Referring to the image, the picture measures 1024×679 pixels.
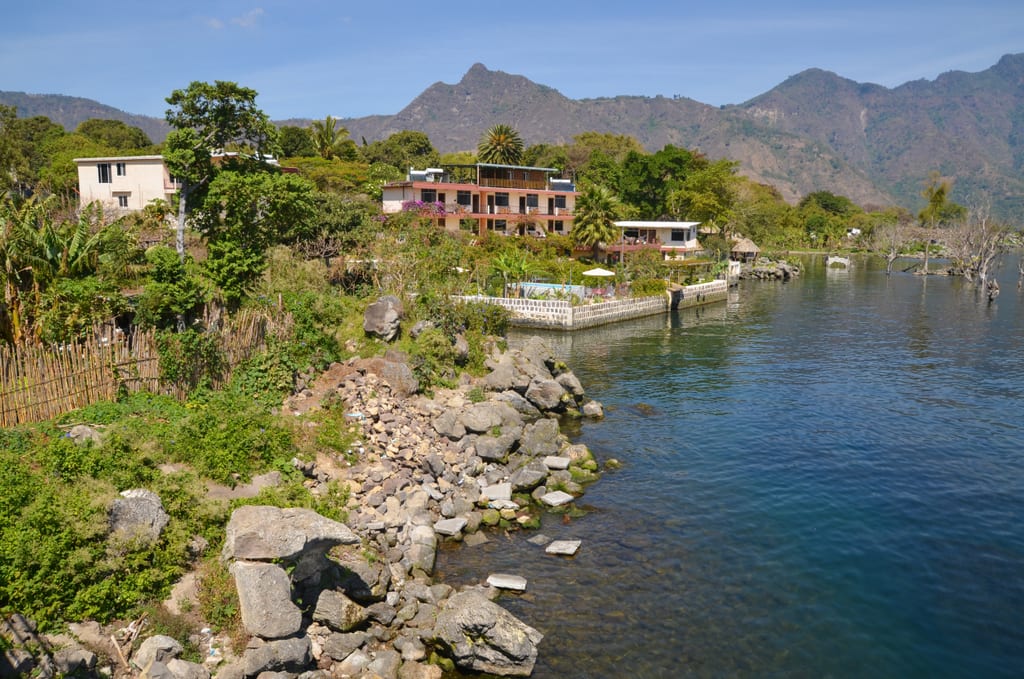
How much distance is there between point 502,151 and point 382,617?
9728cm

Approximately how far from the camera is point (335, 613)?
1537 cm

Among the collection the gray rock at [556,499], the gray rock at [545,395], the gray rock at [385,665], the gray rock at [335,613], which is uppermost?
the gray rock at [545,395]

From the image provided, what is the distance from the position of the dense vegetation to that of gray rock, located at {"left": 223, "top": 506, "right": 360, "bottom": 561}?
1.63 m

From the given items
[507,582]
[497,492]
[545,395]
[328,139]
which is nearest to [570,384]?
[545,395]

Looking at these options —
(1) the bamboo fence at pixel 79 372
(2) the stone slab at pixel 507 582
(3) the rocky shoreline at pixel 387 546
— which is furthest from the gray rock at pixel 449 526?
(1) the bamboo fence at pixel 79 372

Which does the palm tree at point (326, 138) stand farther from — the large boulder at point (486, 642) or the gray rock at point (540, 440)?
the large boulder at point (486, 642)

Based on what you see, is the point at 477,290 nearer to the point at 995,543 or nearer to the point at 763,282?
the point at 995,543

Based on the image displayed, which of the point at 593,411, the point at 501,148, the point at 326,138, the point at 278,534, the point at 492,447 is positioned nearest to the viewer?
the point at 278,534

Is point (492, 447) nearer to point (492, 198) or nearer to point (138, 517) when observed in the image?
point (138, 517)

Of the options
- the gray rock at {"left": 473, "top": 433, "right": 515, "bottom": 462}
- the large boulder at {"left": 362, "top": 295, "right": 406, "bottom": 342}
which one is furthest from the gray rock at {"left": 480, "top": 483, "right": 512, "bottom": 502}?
the large boulder at {"left": 362, "top": 295, "right": 406, "bottom": 342}

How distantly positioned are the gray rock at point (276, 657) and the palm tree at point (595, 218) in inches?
2563

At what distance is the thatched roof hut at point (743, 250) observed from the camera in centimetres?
11162

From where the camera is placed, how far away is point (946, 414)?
3312 cm

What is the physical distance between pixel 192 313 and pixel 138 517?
1204 centimetres
